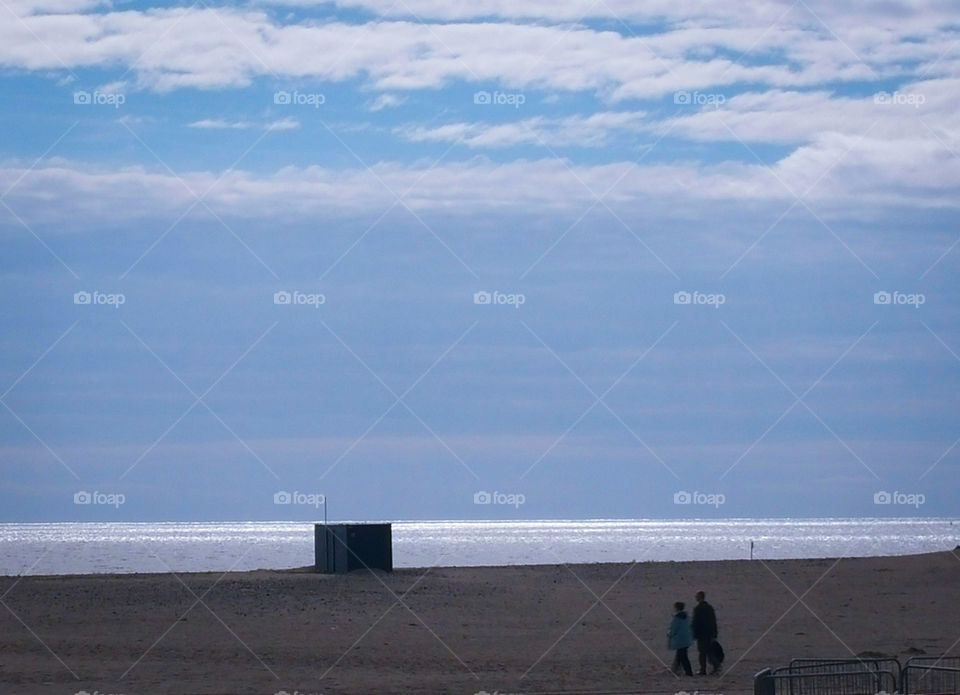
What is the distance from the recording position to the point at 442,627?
92.7 feet

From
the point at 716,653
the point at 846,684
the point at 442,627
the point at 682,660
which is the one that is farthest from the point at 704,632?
the point at 442,627

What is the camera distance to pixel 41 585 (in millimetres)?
36406

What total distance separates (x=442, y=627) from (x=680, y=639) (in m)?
7.93

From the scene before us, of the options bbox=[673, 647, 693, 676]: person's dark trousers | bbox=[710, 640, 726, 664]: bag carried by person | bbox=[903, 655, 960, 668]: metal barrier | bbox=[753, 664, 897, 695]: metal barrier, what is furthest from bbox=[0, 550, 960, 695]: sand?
bbox=[753, 664, 897, 695]: metal barrier

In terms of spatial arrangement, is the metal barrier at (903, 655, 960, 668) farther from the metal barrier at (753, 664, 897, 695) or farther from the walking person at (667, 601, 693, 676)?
the walking person at (667, 601, 693, 676)

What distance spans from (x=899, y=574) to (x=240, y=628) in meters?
20.2

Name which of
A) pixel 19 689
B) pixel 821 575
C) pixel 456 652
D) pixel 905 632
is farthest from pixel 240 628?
pixel 821 575

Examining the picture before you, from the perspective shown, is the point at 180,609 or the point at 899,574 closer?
the point at 180,609

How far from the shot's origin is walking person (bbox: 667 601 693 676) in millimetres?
21562

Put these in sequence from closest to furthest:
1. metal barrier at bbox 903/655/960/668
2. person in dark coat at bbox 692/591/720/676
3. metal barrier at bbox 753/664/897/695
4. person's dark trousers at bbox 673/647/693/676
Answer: metal barrier at bbox 753/664/897/695 < metal barrier at bbox 903/655/960/668 < person's dark trousers at bbox 673/647/693/676 < person in dark coat at bbox 692/591/720/676

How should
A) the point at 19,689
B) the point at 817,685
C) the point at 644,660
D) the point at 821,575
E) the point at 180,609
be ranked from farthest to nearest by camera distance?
1. the point at 821,575
2. the point at 180,609
3. the point at 644,660
4. the point at 19,689
5. the point at 817,685

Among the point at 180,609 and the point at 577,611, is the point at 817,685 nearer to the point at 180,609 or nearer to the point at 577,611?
the point at 577,611

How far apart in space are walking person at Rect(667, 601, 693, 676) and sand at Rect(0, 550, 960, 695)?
28 centimetres

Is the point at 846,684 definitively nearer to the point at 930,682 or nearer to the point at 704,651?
the point at 930,682
